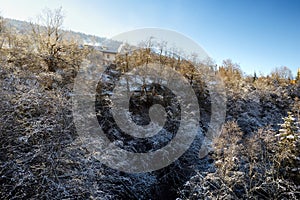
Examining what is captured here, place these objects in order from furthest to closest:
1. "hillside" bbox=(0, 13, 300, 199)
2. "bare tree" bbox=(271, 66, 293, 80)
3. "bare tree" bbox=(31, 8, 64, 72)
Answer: "bare tree" bbox=(271, 66, 293, 80), "bare tree" bbox=(31, 8, 64, 72), "hillside" bbox=(0, 13, 300, 199)

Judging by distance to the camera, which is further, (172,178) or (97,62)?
(97,62)

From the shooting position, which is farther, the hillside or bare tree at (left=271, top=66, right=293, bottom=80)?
bare tree at (left=271, top=66, right=293, bottom=80)

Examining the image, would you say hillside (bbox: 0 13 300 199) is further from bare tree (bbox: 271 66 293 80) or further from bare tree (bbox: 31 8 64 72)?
bare tree (bbox: 271 66 293 80)

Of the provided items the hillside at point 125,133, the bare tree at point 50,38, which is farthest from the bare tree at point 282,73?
the bare tree at point 50,38

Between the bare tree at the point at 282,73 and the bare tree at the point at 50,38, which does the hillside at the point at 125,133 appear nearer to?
the bare tree at the point at 50,38

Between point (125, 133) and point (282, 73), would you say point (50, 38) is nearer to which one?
point (125, 133)

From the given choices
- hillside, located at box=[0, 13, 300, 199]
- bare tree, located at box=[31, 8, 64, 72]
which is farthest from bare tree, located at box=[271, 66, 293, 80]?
bare tree, located at box=[31, 8, 64, 72]

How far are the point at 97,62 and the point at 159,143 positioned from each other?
10.2m

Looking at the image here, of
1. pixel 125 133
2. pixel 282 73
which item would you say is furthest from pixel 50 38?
pixel 282 73

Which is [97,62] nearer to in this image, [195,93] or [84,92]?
[84,92]

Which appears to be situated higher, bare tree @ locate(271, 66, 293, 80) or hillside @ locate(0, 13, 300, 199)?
bare tree @ locate(271, 66, 293, 80)

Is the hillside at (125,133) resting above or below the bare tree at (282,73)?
below

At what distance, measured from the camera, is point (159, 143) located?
14.0 m

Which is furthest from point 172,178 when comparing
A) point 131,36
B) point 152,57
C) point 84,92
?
point 131,36
